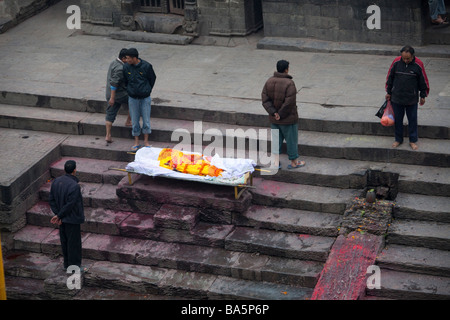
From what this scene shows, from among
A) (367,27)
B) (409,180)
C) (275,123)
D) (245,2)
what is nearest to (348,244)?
(409,180)

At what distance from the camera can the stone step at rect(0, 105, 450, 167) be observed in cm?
1066

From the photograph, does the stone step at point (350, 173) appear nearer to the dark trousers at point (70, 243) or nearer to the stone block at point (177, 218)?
the stone block at point (177, 218)

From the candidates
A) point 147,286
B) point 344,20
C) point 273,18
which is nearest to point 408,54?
point 344,20

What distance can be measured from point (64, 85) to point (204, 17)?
10.9 ft

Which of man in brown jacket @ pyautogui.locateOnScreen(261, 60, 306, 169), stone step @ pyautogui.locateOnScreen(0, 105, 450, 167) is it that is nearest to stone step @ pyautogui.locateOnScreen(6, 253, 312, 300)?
man in brown jacket @ pyautogui.locateOnScreen(261, 60, 306, 169)

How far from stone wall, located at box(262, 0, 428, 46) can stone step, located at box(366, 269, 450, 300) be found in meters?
5.75

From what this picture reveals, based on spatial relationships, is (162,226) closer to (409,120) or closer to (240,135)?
(240,135)

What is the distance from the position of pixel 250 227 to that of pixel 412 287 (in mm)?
2333

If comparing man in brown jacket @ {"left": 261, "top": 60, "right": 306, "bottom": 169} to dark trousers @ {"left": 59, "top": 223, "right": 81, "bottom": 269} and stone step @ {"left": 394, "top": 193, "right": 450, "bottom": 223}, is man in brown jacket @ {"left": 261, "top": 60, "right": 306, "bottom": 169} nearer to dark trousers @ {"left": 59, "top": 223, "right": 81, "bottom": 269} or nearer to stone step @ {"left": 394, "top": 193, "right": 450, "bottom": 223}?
stone step @ {"left": 394, "top": 193, "right": 450, "bottom": 223}

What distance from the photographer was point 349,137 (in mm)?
11234

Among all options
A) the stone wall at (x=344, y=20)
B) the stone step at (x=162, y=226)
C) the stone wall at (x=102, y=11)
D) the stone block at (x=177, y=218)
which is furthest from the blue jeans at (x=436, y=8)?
the stone wall at (x=102, y=11)

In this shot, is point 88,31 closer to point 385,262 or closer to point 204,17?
point 204,17

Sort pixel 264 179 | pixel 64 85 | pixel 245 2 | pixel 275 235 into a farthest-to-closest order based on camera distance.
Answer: pixel 245 2 < pixel 64 85 < pixel 264 179 < pixel 275 235

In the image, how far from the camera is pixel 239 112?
11.8 metres
